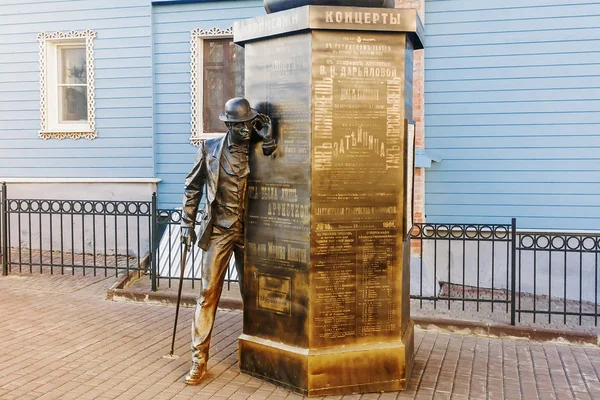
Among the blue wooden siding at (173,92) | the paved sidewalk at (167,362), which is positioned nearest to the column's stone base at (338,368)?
the paved sidewalk at (167,362)

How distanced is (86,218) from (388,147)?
906cm

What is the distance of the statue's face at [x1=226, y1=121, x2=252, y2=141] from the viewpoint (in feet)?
18.6

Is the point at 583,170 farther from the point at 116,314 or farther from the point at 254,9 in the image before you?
the point at 116,314

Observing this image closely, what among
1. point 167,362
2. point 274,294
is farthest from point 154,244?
point 274,294

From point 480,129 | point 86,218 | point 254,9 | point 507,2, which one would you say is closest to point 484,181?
point 480,129

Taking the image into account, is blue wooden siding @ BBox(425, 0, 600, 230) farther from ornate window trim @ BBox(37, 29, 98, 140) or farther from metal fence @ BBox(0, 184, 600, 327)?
ornate window trim @ BBox(37, 29, 98, 140)

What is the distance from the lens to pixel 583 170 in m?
10.5

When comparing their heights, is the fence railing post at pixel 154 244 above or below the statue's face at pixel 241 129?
below

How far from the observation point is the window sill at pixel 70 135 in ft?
42.8

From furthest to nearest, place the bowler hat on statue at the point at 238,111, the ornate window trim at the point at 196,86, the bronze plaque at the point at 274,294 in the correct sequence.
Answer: the ornate window trim at the point at 196,86 → the bronze plaque at the point at 274,294 → the bowler hat on statue at the point at 238,111

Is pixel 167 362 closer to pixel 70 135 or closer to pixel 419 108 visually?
pixel 419 108

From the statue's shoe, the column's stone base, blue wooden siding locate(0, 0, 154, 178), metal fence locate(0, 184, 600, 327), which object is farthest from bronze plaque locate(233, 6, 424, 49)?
blue wooden siding locate(0, 0, 154, 178)

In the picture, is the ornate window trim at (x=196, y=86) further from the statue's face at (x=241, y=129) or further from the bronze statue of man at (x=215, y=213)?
the statue's face at (x=241, y=129)

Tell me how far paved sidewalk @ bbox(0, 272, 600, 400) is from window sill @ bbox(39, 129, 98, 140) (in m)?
5.06
